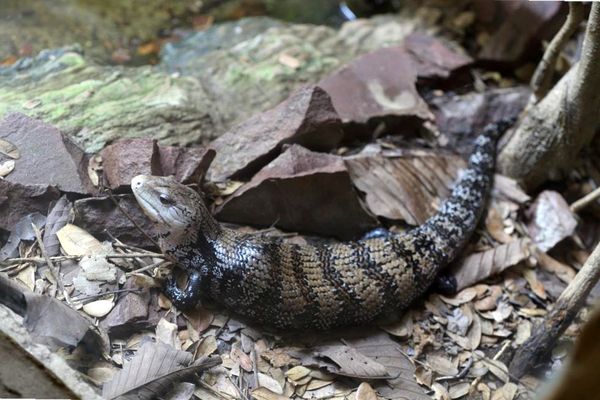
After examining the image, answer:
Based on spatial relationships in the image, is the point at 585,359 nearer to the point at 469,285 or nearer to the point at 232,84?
the point at 469,285

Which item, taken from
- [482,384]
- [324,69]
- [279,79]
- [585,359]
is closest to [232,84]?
[279,79]

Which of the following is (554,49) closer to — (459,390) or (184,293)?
(459,390)

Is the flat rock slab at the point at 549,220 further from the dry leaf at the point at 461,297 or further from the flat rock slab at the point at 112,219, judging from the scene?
the flat rock slab at the point at 112,219

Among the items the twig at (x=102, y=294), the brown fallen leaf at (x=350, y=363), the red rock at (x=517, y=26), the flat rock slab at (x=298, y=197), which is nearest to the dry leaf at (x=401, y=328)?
the brown fallen leaf at (x=350, y=363)

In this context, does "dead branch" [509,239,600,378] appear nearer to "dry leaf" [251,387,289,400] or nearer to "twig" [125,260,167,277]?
"dry leaf" [251,387,289,400]

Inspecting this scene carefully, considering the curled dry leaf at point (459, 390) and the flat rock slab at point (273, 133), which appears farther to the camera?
the flat rock slab at point (273, 133)

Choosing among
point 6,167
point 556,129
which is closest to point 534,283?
point 556,129
